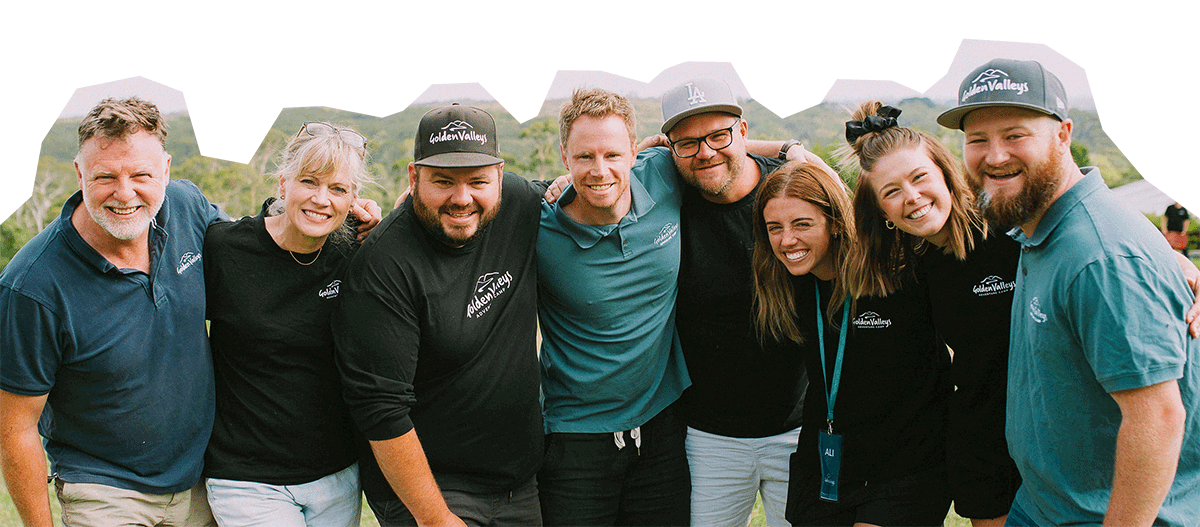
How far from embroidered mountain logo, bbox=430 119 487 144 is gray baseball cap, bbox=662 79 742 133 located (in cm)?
114

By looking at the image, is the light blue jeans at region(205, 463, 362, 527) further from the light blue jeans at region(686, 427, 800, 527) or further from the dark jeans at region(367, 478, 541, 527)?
the light blue jeans at region(686, 427, 800, 527)

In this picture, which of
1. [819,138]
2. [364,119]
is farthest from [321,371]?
[819,138]

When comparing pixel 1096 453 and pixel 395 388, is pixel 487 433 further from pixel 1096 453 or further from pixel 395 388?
pixel 1096 453

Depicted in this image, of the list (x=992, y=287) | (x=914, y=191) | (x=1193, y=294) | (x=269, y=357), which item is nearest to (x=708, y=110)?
(x=914, y=191)

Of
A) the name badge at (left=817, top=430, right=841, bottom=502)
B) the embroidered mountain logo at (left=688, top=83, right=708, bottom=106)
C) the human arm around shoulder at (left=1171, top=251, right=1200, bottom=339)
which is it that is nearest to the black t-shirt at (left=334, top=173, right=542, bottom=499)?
the embroidered mountain logo at (left=688, top=83, right=708, bottom=106)

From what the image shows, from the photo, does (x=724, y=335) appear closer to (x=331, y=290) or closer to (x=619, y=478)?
(x=619, y=478)

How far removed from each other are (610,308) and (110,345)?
2.42 meters

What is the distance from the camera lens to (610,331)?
167 inches

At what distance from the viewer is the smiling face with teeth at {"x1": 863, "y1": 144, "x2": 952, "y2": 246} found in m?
3.63

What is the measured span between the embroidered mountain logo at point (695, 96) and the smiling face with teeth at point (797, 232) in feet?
2.38

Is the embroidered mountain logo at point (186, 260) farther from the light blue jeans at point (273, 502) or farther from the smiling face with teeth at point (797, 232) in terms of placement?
the smiling face with teeth at point (797, 232)

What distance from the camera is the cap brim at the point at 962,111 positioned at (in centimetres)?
333

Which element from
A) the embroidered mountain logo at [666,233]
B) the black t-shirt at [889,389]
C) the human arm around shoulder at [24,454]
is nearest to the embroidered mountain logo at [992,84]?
the black t-shirt at [889,389]

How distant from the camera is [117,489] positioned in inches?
148
